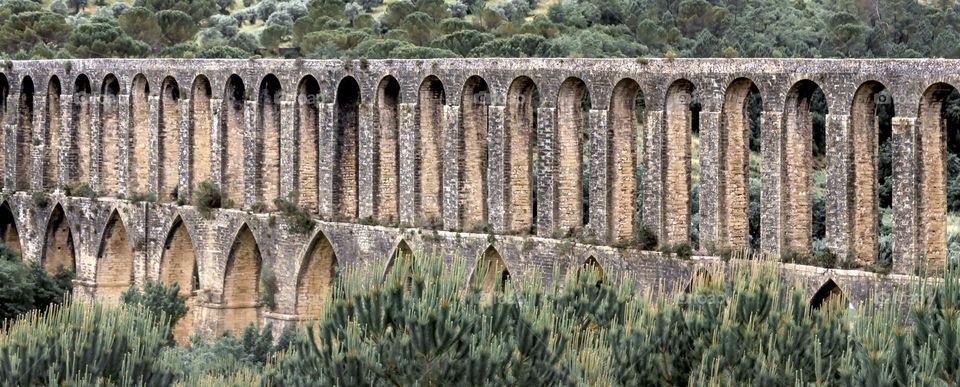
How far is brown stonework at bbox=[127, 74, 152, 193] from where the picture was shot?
59938 mm

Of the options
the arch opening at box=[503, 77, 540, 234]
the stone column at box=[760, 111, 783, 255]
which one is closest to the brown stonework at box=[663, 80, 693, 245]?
the stone column at box=[760, 111, 783, 255]

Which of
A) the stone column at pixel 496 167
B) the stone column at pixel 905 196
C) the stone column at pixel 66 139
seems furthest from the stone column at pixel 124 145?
the stone column at pixel 905 196

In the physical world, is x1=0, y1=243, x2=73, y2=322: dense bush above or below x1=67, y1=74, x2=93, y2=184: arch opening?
below

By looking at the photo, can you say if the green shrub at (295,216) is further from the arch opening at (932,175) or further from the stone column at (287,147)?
the arch opening at (932,175)

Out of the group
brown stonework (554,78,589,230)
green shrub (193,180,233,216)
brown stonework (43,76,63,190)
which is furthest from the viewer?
brown stonework (43,76,63,190)

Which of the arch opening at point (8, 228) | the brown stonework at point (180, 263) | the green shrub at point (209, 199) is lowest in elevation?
the brown stonework at point (180, 263)

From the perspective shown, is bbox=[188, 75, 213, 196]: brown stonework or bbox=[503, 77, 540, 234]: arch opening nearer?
bbox=[503, 77, 540, 234]: arch opening

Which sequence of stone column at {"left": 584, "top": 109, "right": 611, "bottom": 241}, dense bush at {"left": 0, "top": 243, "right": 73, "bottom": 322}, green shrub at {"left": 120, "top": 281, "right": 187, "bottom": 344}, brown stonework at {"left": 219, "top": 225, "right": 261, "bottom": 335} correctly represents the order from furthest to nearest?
1. brown stonework at {"left": 219, "top": 225, "right": 261, "bottom": 335}
2. dense bush at {"left": 0, "top": 243, "right": 73, "bottom": 322}
3. green shrub at {"left": 120, "top": 281, "right": 187, "bottom": 344}
4. stone column at {"left": 584, "top": 109, "right": 611, "bottom": 241}

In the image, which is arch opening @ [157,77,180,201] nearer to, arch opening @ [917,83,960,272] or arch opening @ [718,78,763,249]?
arch opening @ [718,78,763,249]

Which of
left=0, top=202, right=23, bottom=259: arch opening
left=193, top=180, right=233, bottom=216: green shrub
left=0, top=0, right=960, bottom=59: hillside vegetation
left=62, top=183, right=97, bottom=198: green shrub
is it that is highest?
left=0, top=0, right=960, bottom=59: hillside vegetation

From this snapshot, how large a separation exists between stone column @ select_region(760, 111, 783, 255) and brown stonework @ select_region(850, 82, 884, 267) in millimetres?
1812

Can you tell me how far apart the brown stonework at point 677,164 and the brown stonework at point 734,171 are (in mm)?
1185

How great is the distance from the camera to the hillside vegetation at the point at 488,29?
77.0m

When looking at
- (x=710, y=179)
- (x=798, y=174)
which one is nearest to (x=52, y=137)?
(x=710, y=179)
